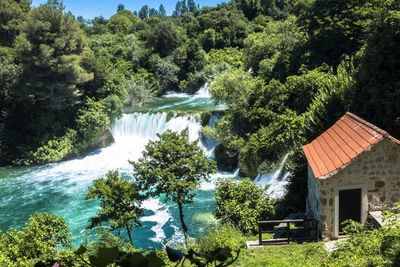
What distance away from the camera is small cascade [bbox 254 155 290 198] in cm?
1489

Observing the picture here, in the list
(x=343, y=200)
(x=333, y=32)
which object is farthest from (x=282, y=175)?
(x=333, y=32)

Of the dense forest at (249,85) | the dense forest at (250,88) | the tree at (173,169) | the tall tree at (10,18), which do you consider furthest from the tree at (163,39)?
the tree at (173,169)

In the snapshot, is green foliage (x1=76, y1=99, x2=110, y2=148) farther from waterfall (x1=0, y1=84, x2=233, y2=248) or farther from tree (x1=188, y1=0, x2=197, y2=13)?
tree (x1=188, y1=0, x2=197, y2=13)

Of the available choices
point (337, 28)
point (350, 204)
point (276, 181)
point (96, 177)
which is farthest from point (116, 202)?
point (337, 28)

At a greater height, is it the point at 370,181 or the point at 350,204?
the point at 370,181

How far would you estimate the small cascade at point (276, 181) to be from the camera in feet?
48.9

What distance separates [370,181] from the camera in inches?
363

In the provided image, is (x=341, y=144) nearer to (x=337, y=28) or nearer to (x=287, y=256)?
(x=287, y=256)

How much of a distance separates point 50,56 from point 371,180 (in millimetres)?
25896

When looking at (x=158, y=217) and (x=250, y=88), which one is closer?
(x=158, y=217)

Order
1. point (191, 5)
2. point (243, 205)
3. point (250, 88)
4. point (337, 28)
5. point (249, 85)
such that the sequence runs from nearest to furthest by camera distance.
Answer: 1. point (243, 205)
2. point (337, 28)
3. point (250, 88)
4. point (249, 85)
5. point (191, 5)

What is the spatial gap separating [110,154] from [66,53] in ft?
32.8

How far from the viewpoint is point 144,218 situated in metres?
17.3

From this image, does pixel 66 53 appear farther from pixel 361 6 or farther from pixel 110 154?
pixel 361 6
